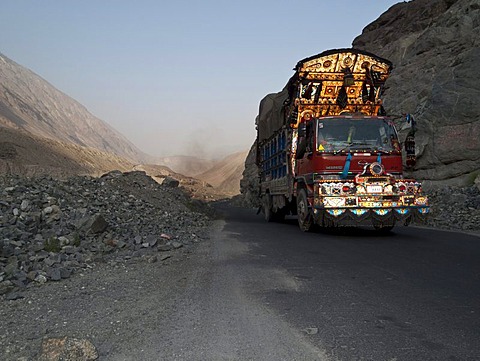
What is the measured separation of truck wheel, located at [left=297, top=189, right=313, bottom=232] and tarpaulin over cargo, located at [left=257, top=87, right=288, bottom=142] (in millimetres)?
3406

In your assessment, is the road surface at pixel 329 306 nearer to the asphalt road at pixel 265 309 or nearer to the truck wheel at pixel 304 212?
the asphalt road at pixel 265 309

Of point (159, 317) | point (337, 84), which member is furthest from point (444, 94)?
point (159, 317)

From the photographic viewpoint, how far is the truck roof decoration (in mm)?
11570

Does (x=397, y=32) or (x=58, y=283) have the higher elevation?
(x=397, y=32)

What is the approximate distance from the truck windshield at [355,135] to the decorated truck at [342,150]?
0.08ft

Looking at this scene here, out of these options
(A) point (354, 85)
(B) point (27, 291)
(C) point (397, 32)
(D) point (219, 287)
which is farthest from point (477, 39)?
(B) point (27, 291)

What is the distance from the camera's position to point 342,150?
9547mm

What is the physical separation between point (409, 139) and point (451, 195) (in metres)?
6.86

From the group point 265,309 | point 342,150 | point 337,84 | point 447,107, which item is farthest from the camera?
point 447,107

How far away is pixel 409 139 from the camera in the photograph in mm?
10273

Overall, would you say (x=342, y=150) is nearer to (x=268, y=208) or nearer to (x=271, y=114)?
(x=271, y=114)

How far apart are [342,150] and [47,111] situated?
12106 centimetres

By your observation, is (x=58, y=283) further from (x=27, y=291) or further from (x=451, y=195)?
(x=451, y=195)

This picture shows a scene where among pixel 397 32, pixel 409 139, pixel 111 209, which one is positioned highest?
pixel 397 32
